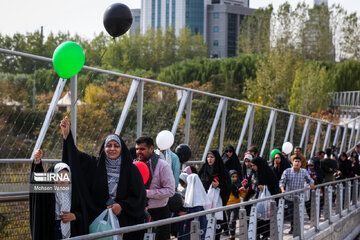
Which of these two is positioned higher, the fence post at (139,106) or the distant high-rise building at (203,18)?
the distant high-rise building at (203,18)

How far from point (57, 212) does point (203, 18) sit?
115674 millimetres

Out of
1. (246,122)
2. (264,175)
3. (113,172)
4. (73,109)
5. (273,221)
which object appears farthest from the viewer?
(246,122)

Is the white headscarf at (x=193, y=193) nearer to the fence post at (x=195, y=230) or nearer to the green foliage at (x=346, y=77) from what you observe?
the fence post at (x=195, y=230)

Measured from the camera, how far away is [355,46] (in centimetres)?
6700

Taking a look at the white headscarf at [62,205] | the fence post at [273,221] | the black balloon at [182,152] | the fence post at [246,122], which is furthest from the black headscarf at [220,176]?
the white headscarf at [62,205]

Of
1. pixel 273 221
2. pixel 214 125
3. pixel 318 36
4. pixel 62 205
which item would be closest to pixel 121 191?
pixel 62 205

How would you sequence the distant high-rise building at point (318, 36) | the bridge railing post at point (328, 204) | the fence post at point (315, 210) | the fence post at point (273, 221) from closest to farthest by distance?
the fence post at point (273, 221) < the fence post at point (315, 210) < the bridge railing post at point (328, 204) < the distant high-rise building at point (318, 36)

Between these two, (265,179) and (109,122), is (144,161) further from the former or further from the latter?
(265,179)

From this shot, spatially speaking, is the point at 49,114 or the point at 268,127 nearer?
the point at 49,114

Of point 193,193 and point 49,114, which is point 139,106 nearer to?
point 193,193

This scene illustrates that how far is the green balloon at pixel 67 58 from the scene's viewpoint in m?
4.71

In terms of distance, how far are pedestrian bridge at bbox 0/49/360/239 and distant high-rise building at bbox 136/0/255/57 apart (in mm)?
103715

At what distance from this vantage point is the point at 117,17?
5656 millimetres

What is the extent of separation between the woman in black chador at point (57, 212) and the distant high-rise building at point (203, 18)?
109708 mm
